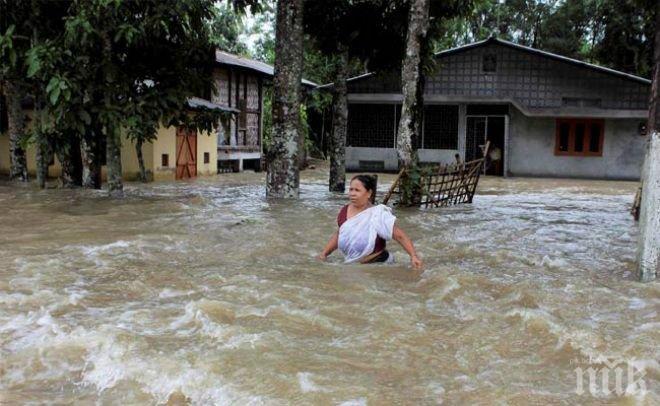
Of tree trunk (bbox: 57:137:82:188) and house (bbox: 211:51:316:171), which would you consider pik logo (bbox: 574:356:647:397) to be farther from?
house (bbox: 211:51:316:171)

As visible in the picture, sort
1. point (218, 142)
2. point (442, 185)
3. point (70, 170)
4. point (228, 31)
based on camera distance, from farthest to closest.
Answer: point (228, 31) < point (218, 142) < point (70, 170) < point (442, 185)

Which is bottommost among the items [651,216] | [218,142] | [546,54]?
[651,216]

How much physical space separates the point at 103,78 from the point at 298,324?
778 cm

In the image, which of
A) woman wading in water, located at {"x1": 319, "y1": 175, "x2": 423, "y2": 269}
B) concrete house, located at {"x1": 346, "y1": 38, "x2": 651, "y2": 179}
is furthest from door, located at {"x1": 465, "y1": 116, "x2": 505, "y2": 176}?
woman wading in water, located at {"x1": 319, "y1": 175, "x2": 423, "y2": 269}

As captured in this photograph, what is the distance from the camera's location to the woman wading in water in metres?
5.77

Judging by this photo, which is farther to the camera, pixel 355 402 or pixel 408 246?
pixel 408 246

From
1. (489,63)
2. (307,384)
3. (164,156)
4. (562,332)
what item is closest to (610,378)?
(562,332)

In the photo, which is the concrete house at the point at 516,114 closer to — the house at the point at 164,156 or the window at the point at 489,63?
the window at the point at 489,63

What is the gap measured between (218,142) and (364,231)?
16.2 meters

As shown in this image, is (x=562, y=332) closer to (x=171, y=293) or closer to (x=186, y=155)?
(x=171, y=293)

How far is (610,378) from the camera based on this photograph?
3490 millimetres

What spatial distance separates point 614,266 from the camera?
663cm

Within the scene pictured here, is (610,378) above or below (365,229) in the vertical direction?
below

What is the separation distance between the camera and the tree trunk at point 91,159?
12.0 m
